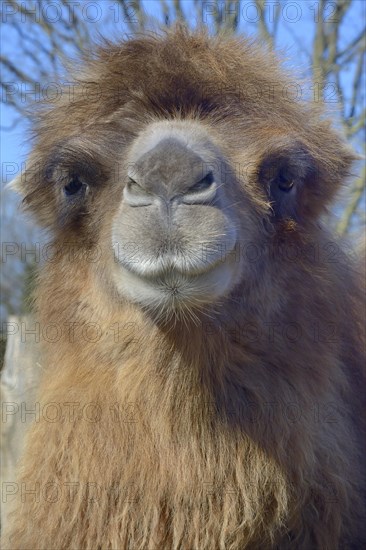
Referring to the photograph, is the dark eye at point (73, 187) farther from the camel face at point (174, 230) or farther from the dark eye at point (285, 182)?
the dark eye at point (285, 182)

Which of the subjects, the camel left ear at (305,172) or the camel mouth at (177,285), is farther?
the camel left ear at (305,172)

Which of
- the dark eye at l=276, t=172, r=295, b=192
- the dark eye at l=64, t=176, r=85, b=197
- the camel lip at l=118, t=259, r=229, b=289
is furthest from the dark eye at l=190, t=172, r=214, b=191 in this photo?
the dark eye at l=64, t=176, r=85, b=197

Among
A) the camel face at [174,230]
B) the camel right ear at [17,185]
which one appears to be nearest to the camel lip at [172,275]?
the camel face at [174,230]

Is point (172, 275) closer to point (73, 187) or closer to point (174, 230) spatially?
point (174, 230)

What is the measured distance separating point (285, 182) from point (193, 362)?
91 centimetres

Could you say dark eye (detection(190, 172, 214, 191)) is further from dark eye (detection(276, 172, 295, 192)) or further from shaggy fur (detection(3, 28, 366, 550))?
dark eye (detection(276, 172, 295, 192))

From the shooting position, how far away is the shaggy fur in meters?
3.17

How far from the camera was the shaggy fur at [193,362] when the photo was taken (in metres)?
3.17

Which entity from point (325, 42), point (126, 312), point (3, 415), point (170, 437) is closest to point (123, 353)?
point (126, 312)

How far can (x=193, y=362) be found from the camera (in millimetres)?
3148

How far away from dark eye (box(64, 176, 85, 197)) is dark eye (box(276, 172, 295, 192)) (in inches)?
34.6

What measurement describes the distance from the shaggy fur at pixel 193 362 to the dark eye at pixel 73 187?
8 centimetres

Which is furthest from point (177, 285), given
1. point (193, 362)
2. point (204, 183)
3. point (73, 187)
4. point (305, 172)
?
point (305, 172)

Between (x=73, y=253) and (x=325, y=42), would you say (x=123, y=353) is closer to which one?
(x=73, y=253)
